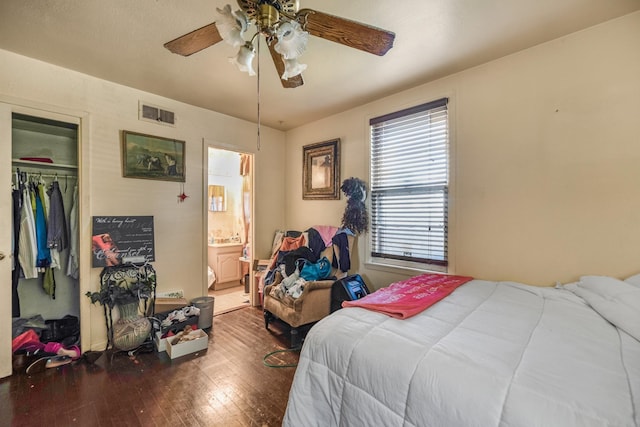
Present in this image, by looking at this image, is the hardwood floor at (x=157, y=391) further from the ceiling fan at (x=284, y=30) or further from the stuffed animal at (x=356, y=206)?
the ceiling fan at (x=284, y=30)

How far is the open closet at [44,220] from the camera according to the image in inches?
96.6

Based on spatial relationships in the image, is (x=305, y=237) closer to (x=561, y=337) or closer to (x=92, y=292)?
(x=92, y=292)

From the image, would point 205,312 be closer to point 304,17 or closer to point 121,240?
point 121,240

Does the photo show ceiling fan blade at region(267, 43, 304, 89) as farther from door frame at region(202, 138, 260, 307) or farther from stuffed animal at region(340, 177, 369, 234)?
door frame at region(202, 138, 260, 307)

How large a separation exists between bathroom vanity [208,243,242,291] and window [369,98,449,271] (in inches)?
109

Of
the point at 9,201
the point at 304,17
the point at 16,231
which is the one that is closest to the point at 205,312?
the point at 16,231

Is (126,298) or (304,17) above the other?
(304,17)

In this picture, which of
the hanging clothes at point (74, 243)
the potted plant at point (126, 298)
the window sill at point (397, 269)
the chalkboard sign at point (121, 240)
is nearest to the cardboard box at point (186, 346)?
the potted plant at point (126, 298)

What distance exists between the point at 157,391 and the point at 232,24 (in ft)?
8.17

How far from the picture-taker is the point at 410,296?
5.91 ft

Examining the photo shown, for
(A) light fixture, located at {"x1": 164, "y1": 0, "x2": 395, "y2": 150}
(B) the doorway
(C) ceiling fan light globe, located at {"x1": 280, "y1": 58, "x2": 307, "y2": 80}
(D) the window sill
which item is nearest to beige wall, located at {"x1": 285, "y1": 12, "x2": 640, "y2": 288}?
(D) the window sill

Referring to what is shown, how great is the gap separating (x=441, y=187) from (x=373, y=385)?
210cm

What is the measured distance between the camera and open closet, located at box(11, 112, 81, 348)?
245cm

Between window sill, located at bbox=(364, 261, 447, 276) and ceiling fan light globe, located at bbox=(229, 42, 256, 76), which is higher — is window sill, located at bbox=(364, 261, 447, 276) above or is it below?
below
